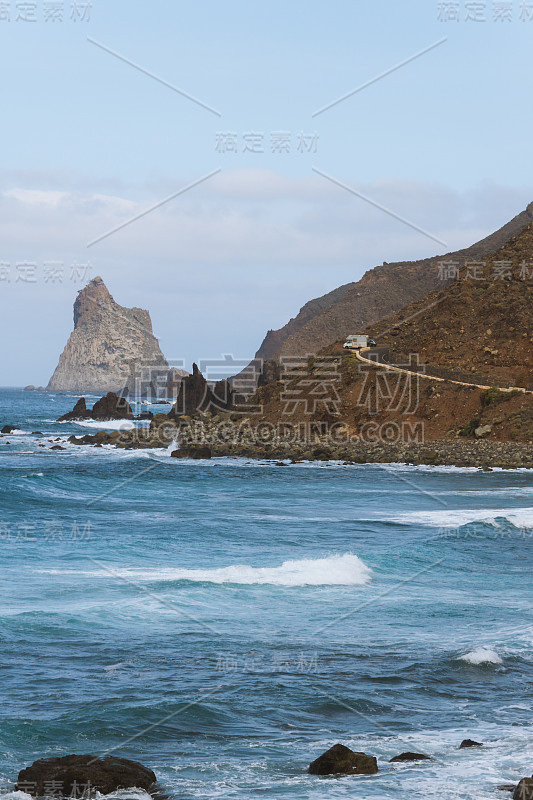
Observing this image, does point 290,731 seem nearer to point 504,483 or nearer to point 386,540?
point 386,540

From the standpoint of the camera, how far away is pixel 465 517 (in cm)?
3300

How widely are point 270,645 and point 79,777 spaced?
6276 millimetres

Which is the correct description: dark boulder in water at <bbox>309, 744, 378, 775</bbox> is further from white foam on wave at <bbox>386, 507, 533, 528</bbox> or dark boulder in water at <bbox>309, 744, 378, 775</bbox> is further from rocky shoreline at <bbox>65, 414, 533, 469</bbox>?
rocky shoreline at <bbox>65, 414, 533, 469</bbox>

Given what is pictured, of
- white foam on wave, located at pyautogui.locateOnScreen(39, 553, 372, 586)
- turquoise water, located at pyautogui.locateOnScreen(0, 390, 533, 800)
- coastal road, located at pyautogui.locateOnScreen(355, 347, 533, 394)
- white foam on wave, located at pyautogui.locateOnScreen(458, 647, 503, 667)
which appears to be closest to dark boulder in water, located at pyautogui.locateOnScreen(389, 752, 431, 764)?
turquoise water, located at pyautogui.locateOnScreen(0, 390, 533, 800)

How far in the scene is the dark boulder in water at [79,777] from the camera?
9688 mm

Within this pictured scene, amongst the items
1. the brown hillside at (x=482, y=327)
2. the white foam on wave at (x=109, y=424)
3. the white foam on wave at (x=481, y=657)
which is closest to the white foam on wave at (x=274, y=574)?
the white foam on wave at (x=481, y=657)

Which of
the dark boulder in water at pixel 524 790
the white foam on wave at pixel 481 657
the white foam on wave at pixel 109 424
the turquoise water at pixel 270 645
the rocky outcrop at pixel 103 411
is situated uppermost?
the rocky outcrop at pixel 103 411

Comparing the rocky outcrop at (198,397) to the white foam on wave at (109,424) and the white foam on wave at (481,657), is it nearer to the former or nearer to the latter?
the white foam on wave at (109,424)

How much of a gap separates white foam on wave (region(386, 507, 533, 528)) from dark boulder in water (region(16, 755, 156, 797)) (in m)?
22.3

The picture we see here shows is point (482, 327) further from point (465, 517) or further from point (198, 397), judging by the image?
point (465, 517)

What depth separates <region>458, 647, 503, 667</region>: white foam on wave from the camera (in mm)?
14812

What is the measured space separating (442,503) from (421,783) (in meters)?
27.7

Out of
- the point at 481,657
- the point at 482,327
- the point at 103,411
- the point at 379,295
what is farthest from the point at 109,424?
the point at 481,657

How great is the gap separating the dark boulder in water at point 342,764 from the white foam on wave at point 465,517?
20.9m
